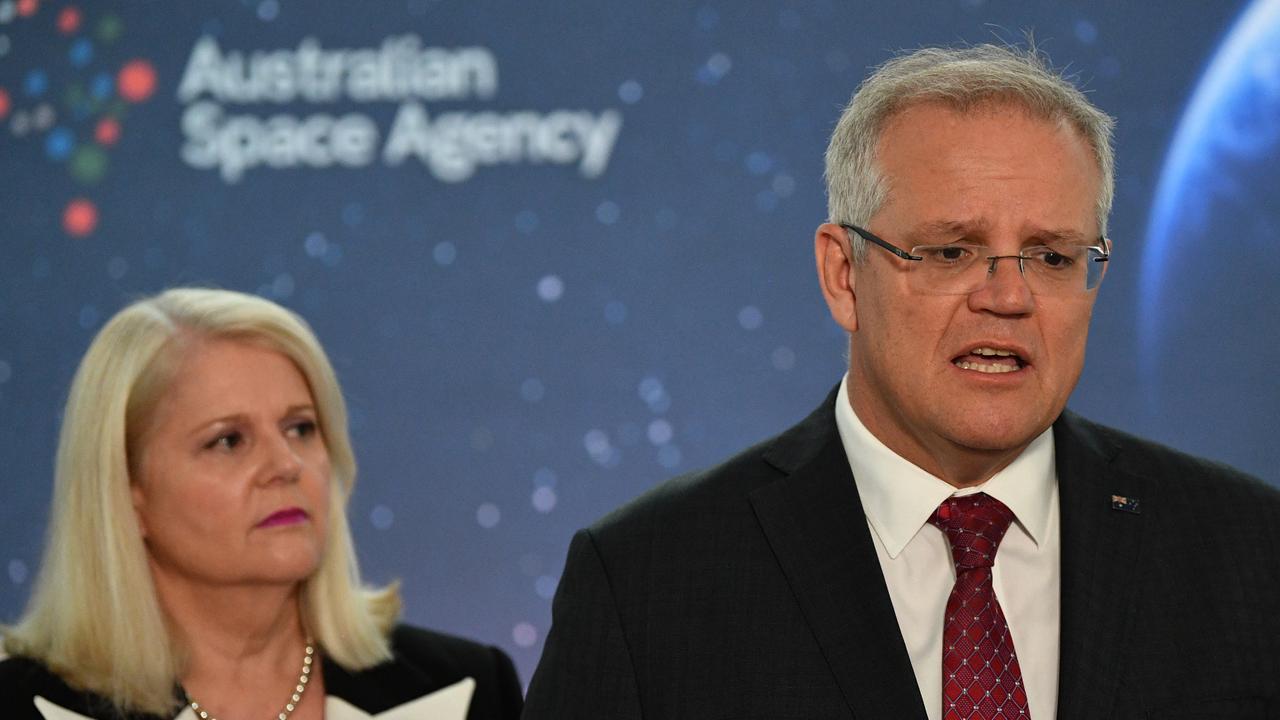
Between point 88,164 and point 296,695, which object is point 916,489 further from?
point 88,164

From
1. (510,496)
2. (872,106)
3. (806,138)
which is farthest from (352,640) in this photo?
(806,138)

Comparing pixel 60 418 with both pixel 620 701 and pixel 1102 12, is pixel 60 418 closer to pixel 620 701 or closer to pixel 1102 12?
pixel 620 701

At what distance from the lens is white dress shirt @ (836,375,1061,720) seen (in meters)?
1.71

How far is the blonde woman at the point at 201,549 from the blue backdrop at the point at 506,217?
983 millimetres

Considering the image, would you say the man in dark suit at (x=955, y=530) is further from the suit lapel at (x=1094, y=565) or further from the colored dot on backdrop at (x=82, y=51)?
the colored dot on backdrop at (x=82, y=51)

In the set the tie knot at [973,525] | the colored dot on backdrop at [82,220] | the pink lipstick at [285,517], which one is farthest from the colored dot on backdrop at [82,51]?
the tie knot at [973,525]

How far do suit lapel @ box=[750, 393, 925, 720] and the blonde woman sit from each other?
105 centimetres

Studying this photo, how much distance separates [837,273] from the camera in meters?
1.90

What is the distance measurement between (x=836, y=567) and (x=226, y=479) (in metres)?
1.20

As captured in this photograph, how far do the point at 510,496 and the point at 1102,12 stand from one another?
1833 millimetres

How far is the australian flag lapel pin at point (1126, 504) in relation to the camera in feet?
5.87

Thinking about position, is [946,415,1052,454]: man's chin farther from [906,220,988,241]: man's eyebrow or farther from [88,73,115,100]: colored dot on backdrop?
[88,73,115,100]: colored dot on backdrop

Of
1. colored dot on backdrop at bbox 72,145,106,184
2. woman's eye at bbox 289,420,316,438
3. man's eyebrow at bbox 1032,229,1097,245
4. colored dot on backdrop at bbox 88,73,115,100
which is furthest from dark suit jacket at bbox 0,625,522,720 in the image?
colored dot on backdrop at bbox 88,73,115,100

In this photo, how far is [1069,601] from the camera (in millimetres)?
1695
